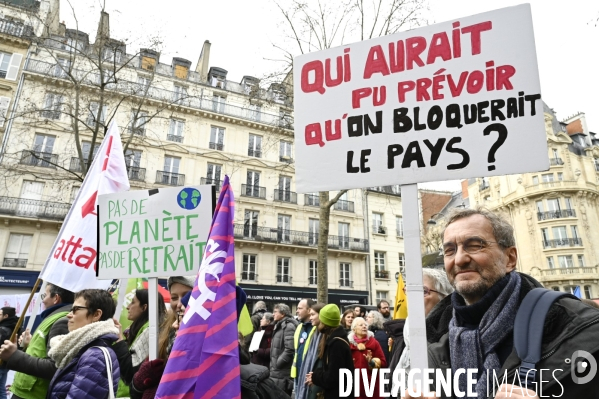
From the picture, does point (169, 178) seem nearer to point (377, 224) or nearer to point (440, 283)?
point (377, 224)

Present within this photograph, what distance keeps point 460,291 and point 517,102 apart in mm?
902

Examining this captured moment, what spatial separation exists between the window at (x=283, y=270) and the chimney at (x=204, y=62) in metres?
15.1

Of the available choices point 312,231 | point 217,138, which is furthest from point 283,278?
point 217,138

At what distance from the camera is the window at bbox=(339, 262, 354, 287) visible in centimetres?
2767

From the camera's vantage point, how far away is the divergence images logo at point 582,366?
122cm

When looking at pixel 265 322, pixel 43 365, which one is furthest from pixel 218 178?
pixel 43 365

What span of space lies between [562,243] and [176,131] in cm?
3698

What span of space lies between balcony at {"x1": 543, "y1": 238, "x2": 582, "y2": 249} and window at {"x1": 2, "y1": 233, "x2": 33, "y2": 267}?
1685 inches

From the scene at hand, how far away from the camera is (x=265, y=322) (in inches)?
258

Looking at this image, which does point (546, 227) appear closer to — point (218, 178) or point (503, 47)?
point (218, 178)

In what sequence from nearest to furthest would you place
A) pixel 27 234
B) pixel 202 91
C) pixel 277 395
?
pixel 277 395 → pixel 27 234 → pixel 202 91

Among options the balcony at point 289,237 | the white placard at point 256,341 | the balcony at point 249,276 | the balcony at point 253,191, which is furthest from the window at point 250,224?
the white placard at point 256,341

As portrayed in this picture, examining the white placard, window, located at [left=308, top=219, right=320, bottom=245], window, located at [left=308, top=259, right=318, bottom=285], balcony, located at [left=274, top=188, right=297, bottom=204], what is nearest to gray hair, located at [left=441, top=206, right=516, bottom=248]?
the white placard

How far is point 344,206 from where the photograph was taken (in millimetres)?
29719
